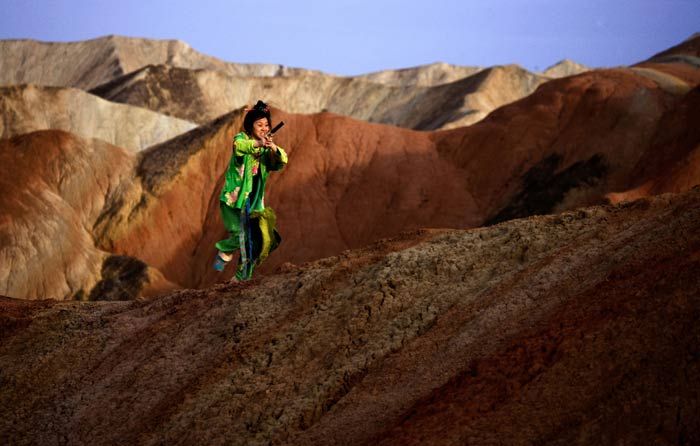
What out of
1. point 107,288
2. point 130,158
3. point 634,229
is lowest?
point 107,288

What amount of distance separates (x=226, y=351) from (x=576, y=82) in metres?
39.6

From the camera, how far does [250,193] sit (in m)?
13.8

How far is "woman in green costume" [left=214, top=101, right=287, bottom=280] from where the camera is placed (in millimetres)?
13594

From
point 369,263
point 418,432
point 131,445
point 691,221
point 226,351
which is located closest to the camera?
point 418,432

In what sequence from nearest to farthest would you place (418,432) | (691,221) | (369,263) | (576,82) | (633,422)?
(633,422) < (418,432) < (691,221) < (369,263) < (576,82)

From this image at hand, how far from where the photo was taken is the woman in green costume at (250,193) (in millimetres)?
13594

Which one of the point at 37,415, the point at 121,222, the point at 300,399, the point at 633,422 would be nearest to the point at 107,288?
the point at 121,222

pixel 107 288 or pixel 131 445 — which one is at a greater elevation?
pixel 131 445

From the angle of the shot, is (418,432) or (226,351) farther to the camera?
(226,351)

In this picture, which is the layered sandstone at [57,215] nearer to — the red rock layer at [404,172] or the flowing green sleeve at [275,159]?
the red rock layer at [404,172]

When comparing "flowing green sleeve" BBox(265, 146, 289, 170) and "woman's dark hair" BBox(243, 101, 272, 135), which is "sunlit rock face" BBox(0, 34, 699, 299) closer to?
"flowing green sleeve" BBox(265, 146, 289, 170)

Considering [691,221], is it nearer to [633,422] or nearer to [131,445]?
[633,422]

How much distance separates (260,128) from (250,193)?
2.94 feet

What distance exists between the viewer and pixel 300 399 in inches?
382
